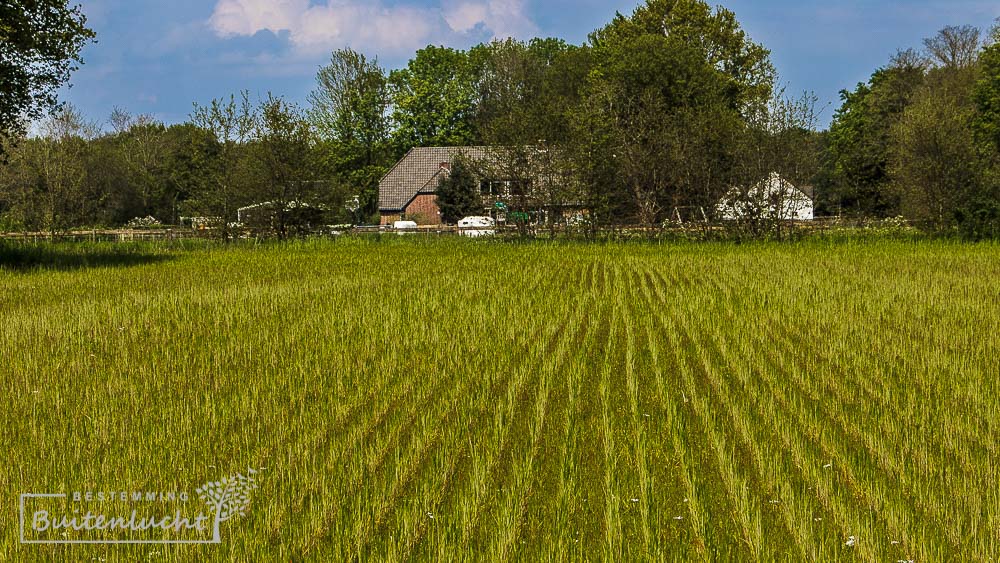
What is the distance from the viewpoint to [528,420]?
638 centimetres

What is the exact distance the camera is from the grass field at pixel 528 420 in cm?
425

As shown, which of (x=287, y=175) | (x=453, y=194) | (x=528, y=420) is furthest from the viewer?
(x=453, y=194)

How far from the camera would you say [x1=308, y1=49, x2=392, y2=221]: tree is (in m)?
69.1

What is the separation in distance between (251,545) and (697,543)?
2158 mm

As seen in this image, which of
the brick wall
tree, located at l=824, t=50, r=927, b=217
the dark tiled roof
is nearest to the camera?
tree, located at l=824, t=50, r=927, b=217

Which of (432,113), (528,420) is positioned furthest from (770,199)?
(432,113)

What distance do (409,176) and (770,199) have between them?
138ft

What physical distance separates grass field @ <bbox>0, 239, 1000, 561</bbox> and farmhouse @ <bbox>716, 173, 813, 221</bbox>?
16.8 metres

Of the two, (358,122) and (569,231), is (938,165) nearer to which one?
(569,231)

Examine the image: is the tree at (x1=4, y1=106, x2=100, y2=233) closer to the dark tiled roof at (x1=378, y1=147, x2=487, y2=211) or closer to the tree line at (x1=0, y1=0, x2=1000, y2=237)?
the tree line at (x1=0, y1=0, x2=1000, y2=237)

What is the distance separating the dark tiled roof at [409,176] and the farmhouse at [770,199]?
38237 mm

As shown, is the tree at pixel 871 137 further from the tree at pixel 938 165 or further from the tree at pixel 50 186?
the tree at pixel 50 186

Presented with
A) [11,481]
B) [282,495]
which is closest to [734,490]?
[282,495]

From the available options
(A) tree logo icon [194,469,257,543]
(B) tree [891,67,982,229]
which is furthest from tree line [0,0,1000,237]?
(A) tree logo icon [194,469,257,543]
